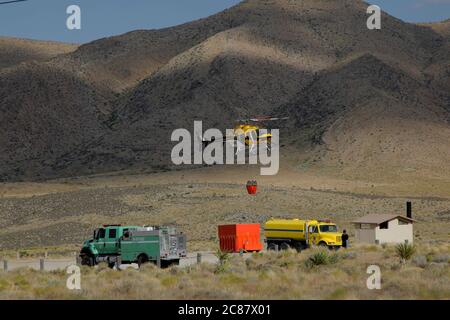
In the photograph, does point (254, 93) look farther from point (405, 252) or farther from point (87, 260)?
point (405, 252)

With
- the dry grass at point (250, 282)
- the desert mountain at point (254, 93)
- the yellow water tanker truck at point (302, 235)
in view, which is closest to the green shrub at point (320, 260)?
the dry grass at point (250, 282)

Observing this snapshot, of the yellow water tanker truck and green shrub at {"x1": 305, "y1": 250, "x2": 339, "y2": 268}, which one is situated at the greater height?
the yellow water tanker truck

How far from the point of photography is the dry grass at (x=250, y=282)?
82.9ft

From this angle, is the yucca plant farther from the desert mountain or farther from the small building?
the desert mountain

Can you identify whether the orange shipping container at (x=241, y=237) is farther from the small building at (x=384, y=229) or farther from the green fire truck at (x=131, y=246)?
the green fire truck at (x=131, y=246)

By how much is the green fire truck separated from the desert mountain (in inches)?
3297

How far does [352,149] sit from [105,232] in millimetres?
91289

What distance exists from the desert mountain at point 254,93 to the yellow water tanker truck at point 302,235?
7191 centimetres

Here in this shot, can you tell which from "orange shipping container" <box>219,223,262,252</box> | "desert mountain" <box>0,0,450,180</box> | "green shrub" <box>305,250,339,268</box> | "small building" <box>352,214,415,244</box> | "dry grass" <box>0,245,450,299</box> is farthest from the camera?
"desert mountain" <box>0,0,450,180</box>

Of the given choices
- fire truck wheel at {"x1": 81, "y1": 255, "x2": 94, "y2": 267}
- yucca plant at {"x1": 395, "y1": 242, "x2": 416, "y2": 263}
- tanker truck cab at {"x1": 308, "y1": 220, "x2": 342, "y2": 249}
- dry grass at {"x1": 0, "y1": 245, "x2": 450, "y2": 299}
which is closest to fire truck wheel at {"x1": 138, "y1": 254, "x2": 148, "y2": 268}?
dry grass at {"x1": 0, "y1": 245, "x2": 450, "y2": 299}

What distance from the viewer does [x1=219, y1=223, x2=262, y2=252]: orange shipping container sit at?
49.8 metres
